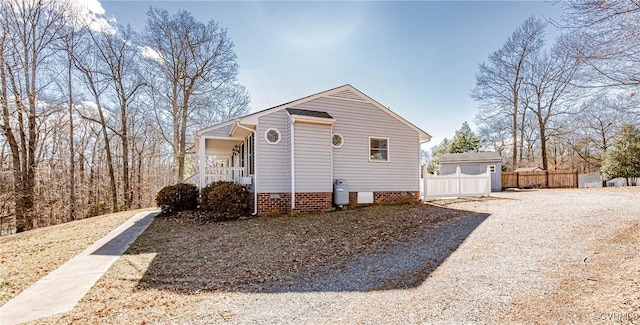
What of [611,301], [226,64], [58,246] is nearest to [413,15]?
[611,301]

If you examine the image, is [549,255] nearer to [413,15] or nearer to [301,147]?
[301,147]

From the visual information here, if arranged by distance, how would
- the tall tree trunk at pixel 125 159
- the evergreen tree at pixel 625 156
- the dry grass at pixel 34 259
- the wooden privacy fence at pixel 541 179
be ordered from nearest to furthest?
1. the dry grass at pixel 34 259
2. the tall tree trunk at pixel 125 159
3. the evergreen tree at pixel 625 156
4. the wooden privacy fence at pixel 541 179

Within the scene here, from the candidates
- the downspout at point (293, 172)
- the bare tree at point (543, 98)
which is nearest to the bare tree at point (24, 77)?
the downspout at point (293, 172)

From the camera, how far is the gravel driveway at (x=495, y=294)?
309 centimetres

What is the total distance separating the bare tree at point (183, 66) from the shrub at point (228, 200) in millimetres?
12263

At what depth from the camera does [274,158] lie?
1039cm

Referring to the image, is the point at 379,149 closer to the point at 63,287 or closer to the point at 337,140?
the point at 337,140

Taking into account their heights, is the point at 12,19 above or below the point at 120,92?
above

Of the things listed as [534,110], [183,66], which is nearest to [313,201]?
[183,66]

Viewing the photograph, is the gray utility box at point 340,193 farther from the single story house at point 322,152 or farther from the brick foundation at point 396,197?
the brick foundation at point 396,197

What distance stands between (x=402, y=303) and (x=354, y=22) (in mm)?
10267

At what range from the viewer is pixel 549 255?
15.7 ft

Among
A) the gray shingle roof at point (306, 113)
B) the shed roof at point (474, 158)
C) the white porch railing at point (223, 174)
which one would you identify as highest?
the gray shingle roof at point (306, 113)

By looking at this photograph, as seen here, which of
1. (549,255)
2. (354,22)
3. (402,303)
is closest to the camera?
(402,303)
